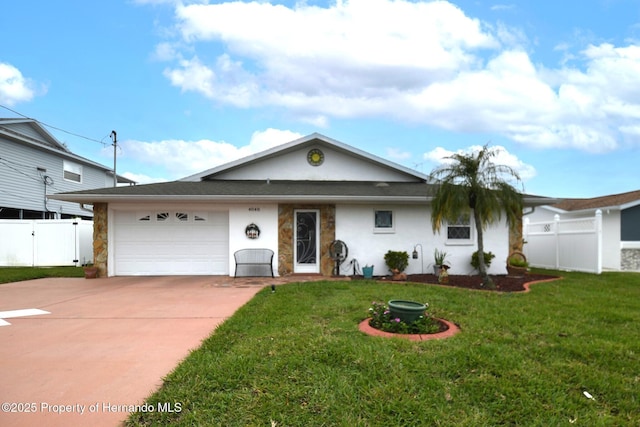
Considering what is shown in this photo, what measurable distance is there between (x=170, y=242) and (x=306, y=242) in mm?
4303

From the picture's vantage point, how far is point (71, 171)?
63.1ft

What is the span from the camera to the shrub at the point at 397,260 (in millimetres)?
10125

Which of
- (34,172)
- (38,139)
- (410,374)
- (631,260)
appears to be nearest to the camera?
(410,374)

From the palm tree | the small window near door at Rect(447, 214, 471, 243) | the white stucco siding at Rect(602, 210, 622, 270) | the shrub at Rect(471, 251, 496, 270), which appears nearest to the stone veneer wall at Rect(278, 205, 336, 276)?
the palm tree

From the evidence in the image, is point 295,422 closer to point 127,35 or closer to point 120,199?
point 120,199

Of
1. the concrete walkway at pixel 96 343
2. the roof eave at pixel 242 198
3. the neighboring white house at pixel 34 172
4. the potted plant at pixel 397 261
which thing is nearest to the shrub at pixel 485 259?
the potted plant at pixel 397 261

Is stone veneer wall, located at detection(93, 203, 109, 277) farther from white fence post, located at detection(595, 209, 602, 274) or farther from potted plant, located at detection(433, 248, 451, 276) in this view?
white fence post, located at detection(595, 209, 602, 274)

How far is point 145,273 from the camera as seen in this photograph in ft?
35.8

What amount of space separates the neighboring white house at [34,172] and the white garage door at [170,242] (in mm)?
5283

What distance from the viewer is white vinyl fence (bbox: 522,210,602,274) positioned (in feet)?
36.6

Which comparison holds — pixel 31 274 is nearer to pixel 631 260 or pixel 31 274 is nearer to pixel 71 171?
pixel 71 171

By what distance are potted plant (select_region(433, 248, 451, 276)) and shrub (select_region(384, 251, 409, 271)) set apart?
870 mm

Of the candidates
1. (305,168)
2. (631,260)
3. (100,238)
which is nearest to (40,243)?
(100,238)

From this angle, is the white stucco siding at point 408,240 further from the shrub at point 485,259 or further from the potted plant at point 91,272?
the potted plant at point 91,272
